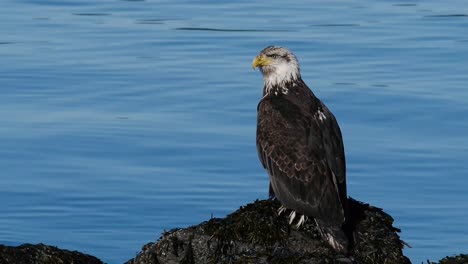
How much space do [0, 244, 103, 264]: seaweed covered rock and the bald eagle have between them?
1.97 m

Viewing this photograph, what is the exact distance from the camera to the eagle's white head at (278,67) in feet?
47.0

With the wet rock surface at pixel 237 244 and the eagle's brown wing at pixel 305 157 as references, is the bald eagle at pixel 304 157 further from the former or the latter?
the wet rock surface at pixel 237 244

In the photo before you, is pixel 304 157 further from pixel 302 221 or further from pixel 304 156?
pixel 302 221

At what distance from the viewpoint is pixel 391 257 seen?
12.6 m

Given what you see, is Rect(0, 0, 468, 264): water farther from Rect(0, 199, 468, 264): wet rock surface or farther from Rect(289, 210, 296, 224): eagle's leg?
Rect(0, 199, 468, 264): wet rock surface

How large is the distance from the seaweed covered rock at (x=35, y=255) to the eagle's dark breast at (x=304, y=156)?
202 centimetres

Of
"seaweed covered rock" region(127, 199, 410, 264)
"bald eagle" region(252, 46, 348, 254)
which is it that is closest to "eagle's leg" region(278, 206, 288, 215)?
"bald eagle" region(252, 46, 348, 254)

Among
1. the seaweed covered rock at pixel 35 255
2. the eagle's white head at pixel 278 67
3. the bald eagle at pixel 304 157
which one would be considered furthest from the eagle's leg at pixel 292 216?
the seaweed covered rock at pixel 35 255

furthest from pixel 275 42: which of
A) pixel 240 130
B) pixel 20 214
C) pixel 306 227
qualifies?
pixel 306 227

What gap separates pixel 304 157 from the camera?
1345 centimetres

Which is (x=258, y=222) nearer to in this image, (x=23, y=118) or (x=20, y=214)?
(x=20, y=214)

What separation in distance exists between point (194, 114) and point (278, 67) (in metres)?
7.03

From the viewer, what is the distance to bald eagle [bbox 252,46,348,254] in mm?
13133

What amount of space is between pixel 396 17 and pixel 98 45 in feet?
21.1
